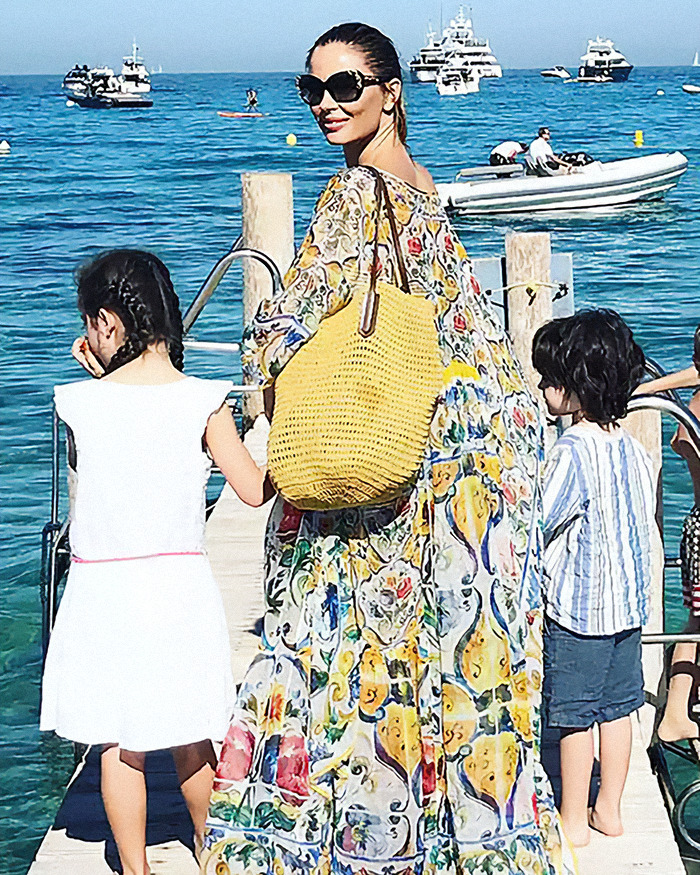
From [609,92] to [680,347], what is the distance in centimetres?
8543

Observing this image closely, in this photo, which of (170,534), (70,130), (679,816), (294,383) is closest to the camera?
(294,383)

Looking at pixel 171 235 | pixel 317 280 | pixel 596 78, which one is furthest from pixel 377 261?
pixel 596 78

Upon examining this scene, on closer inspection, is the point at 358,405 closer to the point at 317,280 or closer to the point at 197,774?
the point at 317,280

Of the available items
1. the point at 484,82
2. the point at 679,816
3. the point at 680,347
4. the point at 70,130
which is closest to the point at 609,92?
the point at 484,82

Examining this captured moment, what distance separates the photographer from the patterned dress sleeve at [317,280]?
2.78 meters

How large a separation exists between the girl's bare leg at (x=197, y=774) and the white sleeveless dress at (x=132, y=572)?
147 millimetres

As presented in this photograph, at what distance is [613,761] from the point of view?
3705 mm

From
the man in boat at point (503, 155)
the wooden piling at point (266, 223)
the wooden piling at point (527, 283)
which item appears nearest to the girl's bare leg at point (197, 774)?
the wooden piling at point (527, 283)

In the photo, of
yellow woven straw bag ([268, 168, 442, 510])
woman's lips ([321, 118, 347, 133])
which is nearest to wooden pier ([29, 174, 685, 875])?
yellow woven straw bag ([268, 168, 442, 510])

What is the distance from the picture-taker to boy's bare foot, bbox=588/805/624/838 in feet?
12.4

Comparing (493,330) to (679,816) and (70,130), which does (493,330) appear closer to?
(679,816)

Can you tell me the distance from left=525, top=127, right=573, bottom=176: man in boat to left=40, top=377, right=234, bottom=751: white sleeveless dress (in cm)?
2756

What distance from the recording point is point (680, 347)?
1688 cm

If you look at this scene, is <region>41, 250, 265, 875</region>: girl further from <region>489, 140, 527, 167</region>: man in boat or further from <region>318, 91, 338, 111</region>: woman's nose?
<region>489, 140, 527, 167</region>: man in boat
